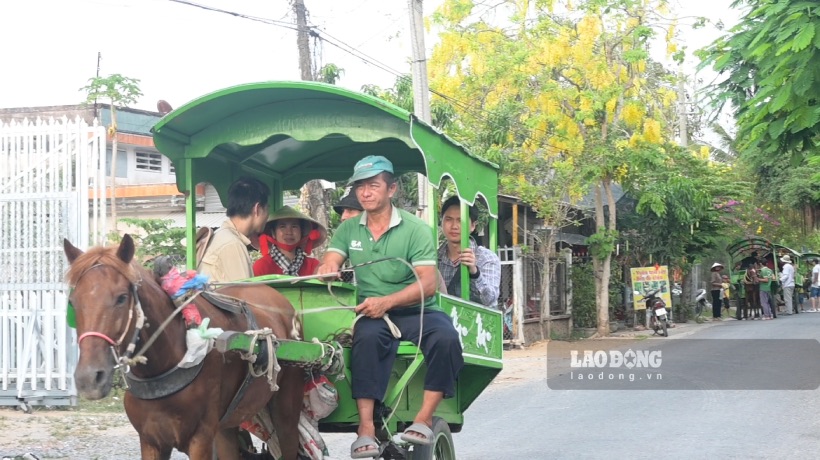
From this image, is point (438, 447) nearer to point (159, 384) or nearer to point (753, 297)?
point (159, 384)

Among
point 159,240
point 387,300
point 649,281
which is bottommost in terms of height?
point 649,281

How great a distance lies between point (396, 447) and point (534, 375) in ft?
32.4

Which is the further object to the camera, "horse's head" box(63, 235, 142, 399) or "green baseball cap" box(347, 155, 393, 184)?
"green baseball cap" box(347, 155, 393, 184)

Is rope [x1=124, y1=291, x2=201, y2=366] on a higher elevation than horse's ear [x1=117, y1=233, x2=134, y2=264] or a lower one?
lower

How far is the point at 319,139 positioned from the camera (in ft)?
20.7

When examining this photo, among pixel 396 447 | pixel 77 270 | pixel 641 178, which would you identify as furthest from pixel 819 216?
pixel 77 270

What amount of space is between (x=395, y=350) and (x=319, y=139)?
148 centimetres

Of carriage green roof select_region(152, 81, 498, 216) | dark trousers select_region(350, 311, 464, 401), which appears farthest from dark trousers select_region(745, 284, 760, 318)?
dark trousers select_region(350, 311, 464, 401)

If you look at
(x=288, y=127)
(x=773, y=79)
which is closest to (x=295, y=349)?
(x=288, y=127)

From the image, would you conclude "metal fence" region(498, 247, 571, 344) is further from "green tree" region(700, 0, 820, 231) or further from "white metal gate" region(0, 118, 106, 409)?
"white metal gate" region(0, 118, 106, 409)

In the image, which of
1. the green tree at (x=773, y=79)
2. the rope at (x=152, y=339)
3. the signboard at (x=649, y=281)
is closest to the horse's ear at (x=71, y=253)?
the rope at (x=152, y=339)

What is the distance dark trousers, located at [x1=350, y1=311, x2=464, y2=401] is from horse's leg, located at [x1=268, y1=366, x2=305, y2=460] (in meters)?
0.33

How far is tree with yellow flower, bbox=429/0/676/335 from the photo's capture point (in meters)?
20.8

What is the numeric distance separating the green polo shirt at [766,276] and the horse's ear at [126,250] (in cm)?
2759
